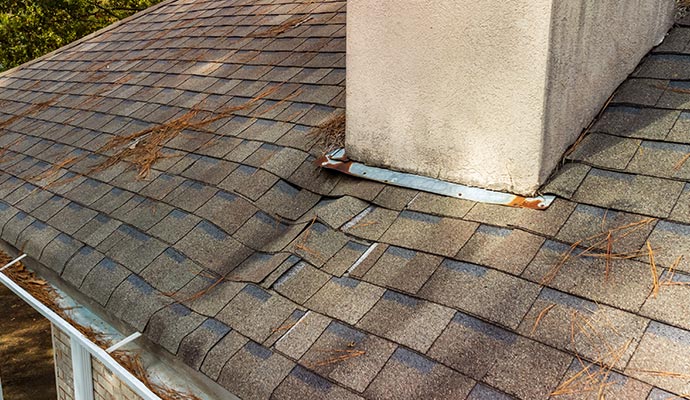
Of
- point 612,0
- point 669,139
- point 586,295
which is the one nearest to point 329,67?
point 612,0

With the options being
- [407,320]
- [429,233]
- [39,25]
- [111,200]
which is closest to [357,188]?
[429,233]

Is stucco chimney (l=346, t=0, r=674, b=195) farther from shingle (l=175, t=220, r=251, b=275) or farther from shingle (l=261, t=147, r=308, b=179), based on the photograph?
shingle (l=175, t=220, r=251, b=275)

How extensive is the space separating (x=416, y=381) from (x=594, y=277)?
711 millimetres

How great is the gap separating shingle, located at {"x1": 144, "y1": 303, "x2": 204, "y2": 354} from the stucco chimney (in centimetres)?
118

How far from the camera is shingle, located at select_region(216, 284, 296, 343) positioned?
7.93ft

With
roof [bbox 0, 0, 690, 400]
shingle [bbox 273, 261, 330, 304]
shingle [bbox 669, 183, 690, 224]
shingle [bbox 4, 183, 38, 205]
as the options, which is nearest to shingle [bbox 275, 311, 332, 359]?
roof [bbox 0, 0, 690, 400]

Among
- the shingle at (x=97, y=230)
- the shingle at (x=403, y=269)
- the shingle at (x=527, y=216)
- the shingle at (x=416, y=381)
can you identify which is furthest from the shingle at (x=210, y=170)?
the shingle at (x=416, y=381)

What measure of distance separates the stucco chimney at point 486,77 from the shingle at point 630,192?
19cm

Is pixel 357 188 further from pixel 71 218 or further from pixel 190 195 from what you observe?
pixel 71 218

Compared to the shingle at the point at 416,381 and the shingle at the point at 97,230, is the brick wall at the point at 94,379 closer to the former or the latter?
the shingle at the point at 97,230

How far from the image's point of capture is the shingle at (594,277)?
1937mm

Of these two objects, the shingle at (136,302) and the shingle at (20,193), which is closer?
the shingle at (136,302)

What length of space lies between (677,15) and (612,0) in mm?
920

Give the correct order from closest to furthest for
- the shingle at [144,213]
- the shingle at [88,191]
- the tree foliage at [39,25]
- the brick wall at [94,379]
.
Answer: the shingle at [144,213]
the brick wall at [94,379]
the shingle at [88,191]
the tree foliage at [39,25]
